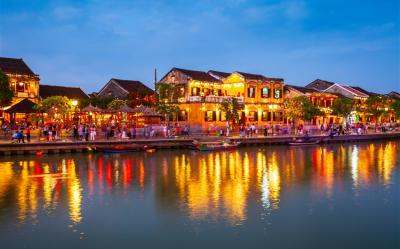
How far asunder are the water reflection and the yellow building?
1844cm

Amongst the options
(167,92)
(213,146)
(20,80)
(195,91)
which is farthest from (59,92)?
(213,146)

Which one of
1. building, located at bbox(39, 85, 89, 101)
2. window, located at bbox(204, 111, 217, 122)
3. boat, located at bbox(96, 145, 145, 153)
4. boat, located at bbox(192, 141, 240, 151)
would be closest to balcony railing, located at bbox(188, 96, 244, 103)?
window, located at bbox(204, 111, 217, 122)

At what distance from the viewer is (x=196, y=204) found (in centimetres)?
2175

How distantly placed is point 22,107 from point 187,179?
39.7 metres

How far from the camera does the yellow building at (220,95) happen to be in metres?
62.6

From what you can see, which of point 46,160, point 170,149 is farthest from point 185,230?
point 170,149

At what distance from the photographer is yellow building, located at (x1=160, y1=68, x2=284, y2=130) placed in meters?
62.6

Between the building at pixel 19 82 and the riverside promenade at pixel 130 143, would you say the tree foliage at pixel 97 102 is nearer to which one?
the building at pixel 19 82

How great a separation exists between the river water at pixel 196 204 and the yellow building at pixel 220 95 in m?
24.8

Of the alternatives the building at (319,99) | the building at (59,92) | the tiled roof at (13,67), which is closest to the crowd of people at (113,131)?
the tiled roof at (13,67)

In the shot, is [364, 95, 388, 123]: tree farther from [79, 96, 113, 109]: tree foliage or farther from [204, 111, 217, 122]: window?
[79, 96, 113, 109]: tree foliage

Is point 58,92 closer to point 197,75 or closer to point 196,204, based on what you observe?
point 197,75

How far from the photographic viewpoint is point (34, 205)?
21547mm

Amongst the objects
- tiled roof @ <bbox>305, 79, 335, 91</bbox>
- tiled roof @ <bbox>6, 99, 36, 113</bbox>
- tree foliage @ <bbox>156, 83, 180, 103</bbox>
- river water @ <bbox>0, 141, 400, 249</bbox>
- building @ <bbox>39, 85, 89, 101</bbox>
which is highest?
tiled roof @ <bbox>305, 79, 335, 91</bbox>
